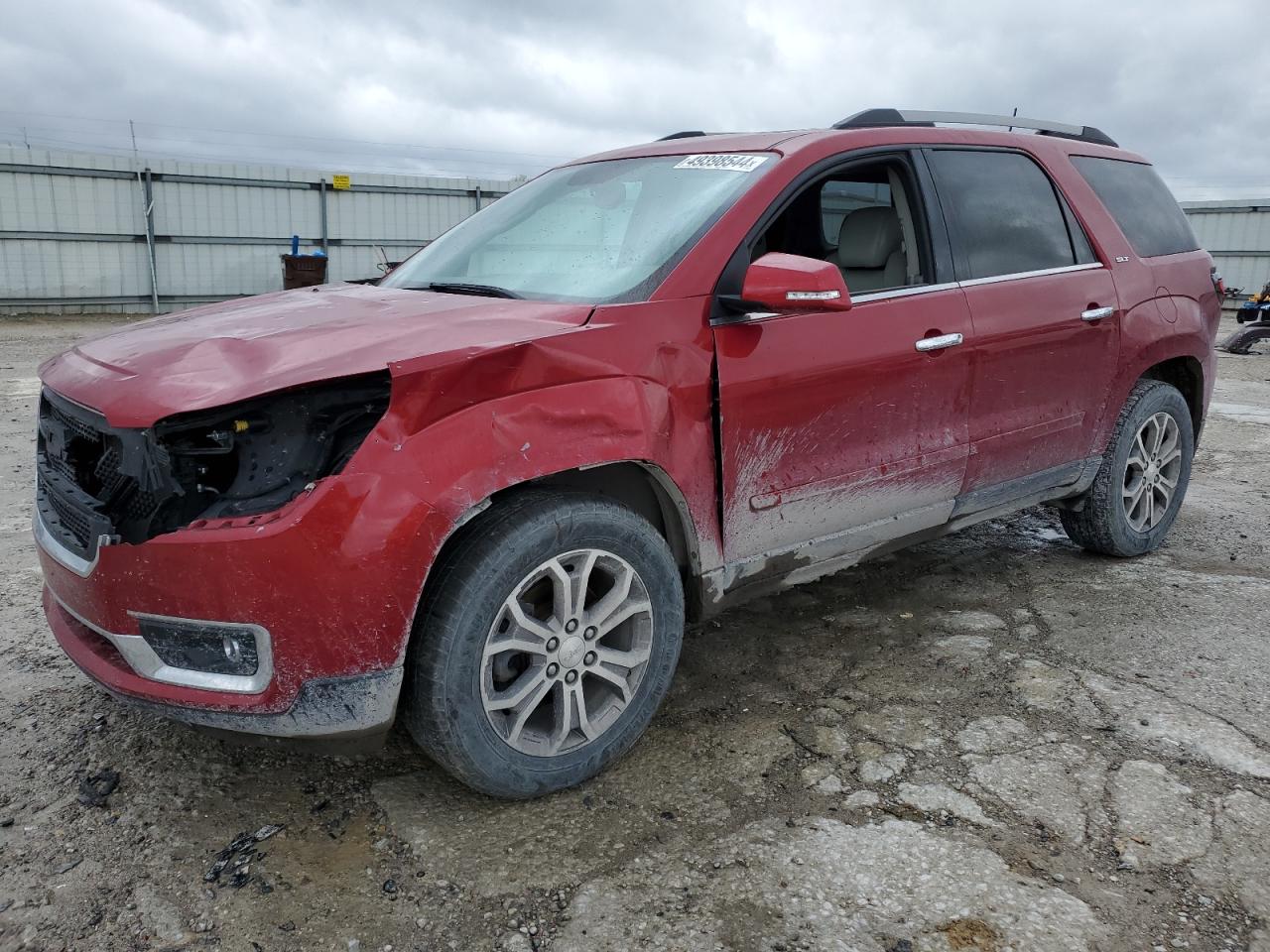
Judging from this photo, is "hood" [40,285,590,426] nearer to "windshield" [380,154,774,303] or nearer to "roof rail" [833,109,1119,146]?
"windshield" [380,154,774,303]

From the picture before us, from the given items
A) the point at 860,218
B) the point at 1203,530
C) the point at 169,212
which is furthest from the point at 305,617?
the point at 169,212

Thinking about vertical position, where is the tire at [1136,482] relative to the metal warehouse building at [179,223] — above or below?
below

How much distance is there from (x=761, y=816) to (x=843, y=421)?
1168 mm

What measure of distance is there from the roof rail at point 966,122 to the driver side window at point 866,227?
6.9 inches

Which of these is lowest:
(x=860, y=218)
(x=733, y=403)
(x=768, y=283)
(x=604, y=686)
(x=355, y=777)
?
(x=355, y=777)

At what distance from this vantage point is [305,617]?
2.06 metres

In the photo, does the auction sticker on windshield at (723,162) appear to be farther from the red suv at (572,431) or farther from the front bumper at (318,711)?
the front bumper at (318,711)

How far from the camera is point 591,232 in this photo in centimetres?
304

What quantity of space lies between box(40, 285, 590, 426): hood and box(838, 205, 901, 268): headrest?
1.31 meters

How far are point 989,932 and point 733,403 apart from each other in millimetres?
1384

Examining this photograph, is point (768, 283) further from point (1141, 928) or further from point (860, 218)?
point (1141, 928)

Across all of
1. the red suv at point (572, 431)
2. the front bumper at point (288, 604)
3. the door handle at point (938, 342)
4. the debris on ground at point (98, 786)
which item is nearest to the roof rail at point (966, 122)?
the red suv at point (572, 431)

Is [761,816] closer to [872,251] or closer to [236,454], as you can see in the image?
[236,454]

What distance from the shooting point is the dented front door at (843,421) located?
272cm
